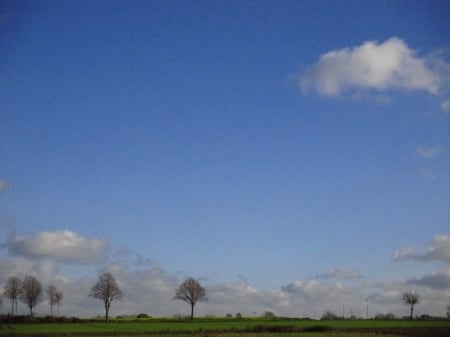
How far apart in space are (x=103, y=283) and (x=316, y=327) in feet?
176

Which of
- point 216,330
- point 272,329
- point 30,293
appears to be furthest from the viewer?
point 30,293

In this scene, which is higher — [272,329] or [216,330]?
[216,330]

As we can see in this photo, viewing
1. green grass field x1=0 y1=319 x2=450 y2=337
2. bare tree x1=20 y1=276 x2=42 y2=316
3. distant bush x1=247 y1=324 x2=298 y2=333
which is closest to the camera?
green grass field x1=0 y1=319 x2=450 y2=337

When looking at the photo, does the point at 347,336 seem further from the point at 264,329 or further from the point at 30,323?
the point at 30,323

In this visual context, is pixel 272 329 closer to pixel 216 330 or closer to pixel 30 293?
pixel 216 330

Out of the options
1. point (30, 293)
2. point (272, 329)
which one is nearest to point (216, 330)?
point (272, 329)

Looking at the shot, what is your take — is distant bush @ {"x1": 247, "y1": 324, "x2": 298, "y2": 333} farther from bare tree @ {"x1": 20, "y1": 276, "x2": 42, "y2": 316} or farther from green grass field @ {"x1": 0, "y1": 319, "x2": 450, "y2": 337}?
bare tree @ {"x1": 20, "y1": 276, "x2": 42, "y2": 316}

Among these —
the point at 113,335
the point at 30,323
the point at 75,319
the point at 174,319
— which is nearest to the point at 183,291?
the point at 174,319

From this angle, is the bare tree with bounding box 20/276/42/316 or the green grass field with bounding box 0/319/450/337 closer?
the green grass field with bounding box 0/319/450/337

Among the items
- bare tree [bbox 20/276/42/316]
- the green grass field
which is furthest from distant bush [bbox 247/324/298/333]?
bare tree [bbox 20/276/42/316]

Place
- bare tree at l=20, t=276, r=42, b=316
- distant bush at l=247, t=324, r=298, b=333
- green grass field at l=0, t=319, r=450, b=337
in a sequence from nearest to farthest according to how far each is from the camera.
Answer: green grass field at l=0, t=319, r=450, b=337, distant bush at l=247, t=324, r=298, b=333, bare tree at l=20, t=276, r=42, b=316

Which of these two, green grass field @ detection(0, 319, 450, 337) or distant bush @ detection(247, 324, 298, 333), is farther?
distant bush @ detection(247, 324, 298, 333)

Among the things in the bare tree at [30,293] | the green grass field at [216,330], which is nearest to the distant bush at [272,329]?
the green grass field at [216,330]

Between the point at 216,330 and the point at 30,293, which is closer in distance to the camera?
the point at 216,330
